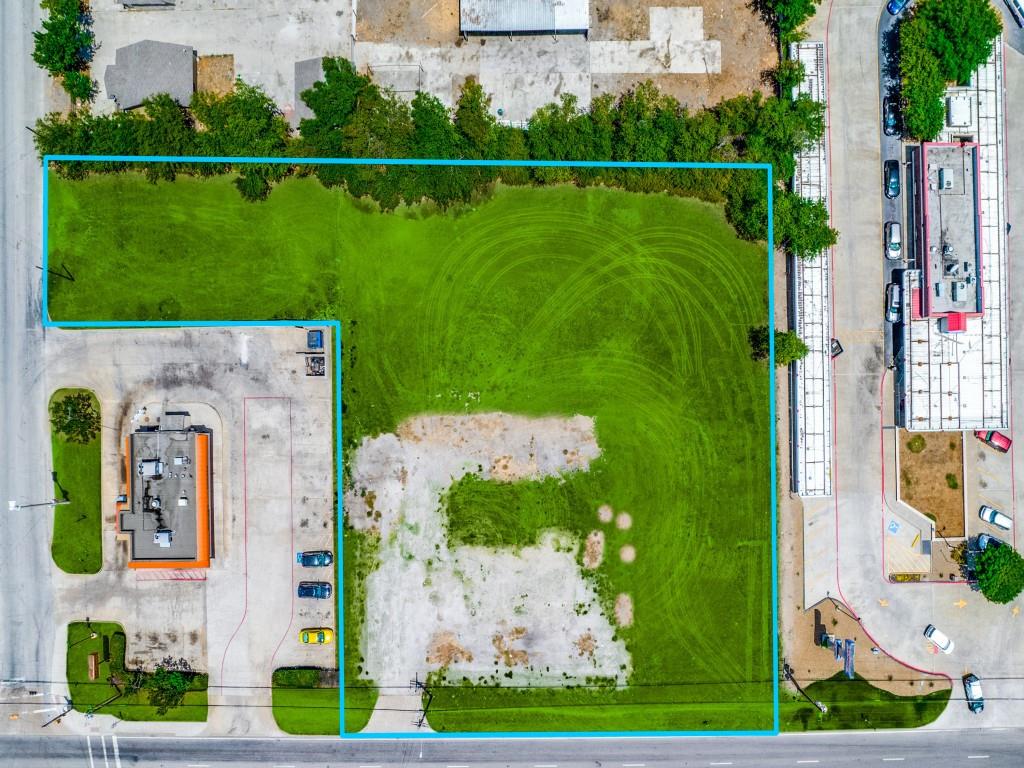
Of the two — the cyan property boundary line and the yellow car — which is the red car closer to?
the cyan property boundary line

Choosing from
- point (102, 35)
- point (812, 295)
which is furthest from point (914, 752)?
point (102, 35)

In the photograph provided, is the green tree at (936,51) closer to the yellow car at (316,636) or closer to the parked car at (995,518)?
the parked car at (995,518)

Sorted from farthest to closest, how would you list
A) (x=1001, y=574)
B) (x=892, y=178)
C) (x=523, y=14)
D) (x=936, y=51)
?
(x=892, y=178) < (x=523, y=14) < (x=936, y=51) < (x=1001, y=574)

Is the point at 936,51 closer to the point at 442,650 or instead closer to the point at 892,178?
the point at 892,178

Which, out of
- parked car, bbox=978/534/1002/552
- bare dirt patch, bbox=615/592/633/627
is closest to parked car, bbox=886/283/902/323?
parked car, bbox=978/534/1002/552

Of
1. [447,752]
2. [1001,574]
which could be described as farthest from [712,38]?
[447,752]

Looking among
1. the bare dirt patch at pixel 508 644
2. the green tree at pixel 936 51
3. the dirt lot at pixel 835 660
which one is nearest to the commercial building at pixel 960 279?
the green tree at pixel 936 51
